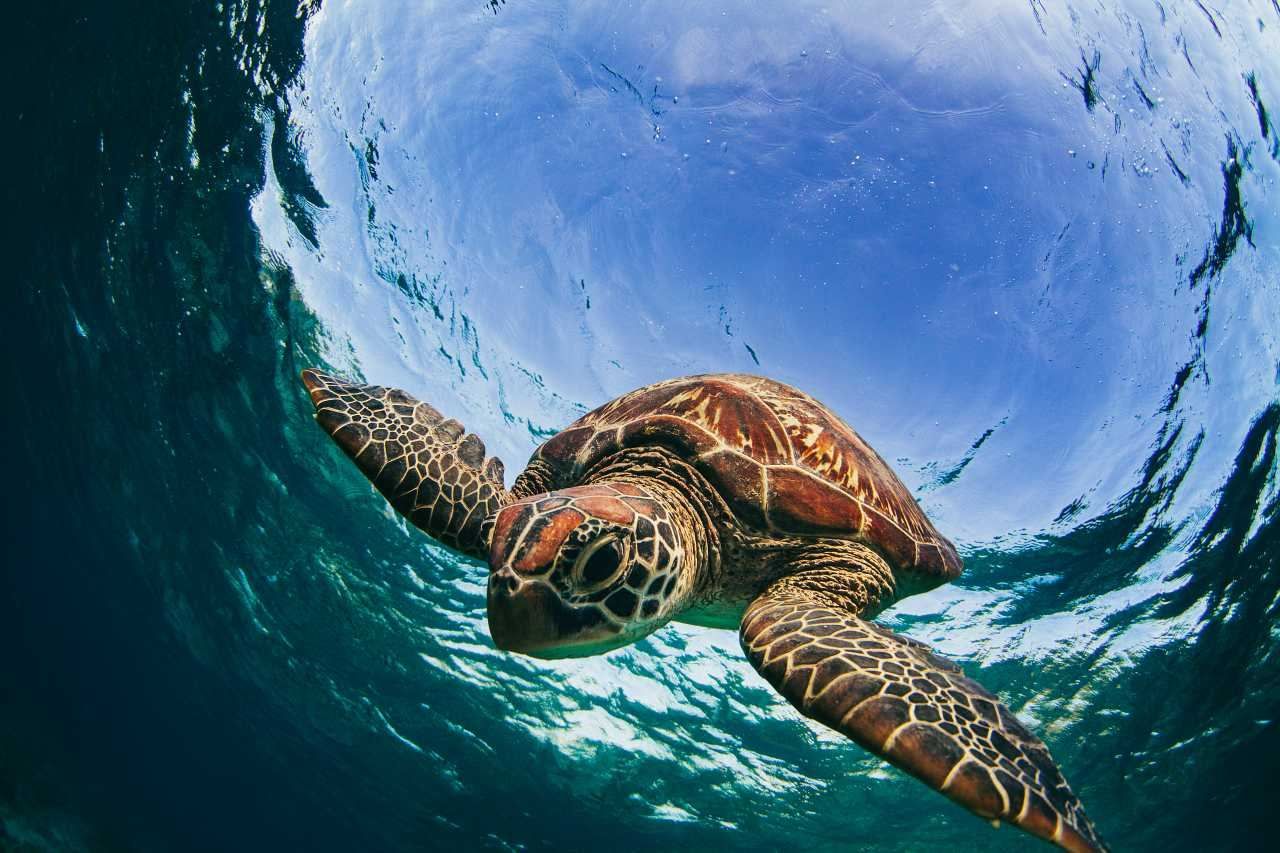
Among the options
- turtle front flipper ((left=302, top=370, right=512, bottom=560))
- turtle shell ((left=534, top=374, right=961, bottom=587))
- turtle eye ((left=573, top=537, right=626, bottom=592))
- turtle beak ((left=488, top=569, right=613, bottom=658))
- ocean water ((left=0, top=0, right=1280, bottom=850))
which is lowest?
turtle beak ((left=488, top=569, right=613, bottom=658))

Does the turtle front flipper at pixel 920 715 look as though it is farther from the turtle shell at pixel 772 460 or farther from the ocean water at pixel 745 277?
the ocean water at pixel 745 277

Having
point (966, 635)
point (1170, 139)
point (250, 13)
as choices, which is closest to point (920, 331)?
point (1170, 139)

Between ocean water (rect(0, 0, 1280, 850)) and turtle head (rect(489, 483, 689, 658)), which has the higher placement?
ocean water (rect(0, 0, 1280, 850))

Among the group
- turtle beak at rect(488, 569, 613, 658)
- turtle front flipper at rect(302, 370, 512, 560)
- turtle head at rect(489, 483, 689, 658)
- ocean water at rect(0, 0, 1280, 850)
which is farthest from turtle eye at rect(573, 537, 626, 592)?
ocean water at rect(0, 0, 1280, 850)

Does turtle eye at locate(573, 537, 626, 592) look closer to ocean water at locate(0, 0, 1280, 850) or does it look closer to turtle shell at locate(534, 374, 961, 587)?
turtle shell at locate(534, 374, 961, 587)

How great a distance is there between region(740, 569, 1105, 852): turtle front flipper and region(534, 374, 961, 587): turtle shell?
0.83m

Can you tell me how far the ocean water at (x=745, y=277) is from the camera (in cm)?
743

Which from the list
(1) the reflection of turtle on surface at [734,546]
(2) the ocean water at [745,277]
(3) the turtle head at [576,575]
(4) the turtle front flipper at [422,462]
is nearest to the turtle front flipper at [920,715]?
(1) the reflection of turtle on surface at [734,546]

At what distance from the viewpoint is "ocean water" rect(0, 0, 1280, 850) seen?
24.4 feet

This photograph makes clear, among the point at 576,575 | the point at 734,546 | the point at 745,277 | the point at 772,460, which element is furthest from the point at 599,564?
the point at 745,277

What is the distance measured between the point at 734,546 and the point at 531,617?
1.66 metres

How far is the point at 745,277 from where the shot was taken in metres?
8.69

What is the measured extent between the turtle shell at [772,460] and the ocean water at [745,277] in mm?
4662

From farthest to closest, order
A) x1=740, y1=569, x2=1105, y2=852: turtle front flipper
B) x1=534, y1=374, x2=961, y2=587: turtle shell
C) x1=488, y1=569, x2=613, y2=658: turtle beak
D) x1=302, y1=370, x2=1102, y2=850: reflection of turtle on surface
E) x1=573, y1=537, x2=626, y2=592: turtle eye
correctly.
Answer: x1=534, y1=374, x2=961, y2=587: turtle shell, x1=573, y1=537, x2=626, y2=592: turtle eye, x1=488, y1=569, x2=613, y2=658: turtle beak, x1=302, y1=370, x2=1102, y2=850: reflection of turtle on surface, x1=740, y1=569, x2=1105, y2=852: turtle front flipper
